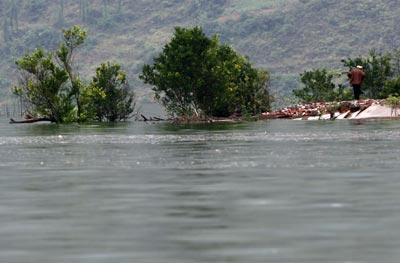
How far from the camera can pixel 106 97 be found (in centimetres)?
8781

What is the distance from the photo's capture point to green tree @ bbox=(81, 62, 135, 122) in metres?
85.0

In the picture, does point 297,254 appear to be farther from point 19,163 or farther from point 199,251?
point 19,163

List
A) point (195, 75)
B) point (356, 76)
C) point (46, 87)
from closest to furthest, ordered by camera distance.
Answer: point (356, 76) < point (195, 75) < point (46, 87)

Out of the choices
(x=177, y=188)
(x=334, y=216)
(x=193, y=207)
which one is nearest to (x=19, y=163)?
(x=177, y=188)

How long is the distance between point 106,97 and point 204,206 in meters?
68.8

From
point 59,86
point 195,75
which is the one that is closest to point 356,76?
point 195,75

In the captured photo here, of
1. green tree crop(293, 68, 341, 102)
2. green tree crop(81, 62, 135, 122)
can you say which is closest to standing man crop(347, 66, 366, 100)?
green tree crop(293, 68, 341, 102)

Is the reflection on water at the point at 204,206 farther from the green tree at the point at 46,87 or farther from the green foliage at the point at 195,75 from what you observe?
the green tree at the point at 46,87

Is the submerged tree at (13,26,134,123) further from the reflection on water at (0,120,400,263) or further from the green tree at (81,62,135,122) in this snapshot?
the reflection on water at (0,120,400,263)

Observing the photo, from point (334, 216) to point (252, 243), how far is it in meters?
2.90

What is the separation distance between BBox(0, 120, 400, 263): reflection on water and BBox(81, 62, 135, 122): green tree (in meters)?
49.5

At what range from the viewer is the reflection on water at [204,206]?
14.5m

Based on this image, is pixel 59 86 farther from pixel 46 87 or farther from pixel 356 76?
pixel 356 76

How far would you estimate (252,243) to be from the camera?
15039mm
